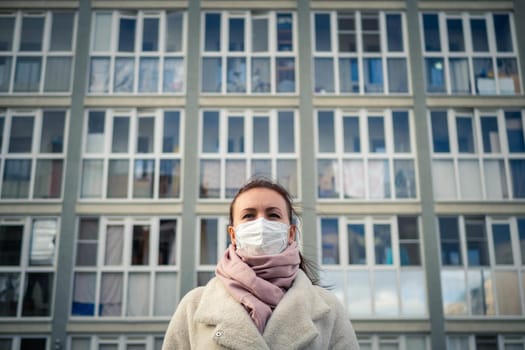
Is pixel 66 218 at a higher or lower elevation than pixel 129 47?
lower

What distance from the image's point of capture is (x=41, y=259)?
51.1 ft

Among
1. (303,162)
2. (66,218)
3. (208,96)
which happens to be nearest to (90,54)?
(208,96)

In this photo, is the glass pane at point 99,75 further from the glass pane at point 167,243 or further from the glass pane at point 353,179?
the glass pane at point 353,179

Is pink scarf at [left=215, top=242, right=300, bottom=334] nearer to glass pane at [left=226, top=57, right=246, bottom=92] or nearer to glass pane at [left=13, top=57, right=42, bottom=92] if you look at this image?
glass pane at [left=226, top=57, right=246, bottom=92]

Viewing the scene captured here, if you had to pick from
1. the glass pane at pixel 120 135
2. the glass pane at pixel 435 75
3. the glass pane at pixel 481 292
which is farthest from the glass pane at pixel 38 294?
the glass pane at pixel 435 75

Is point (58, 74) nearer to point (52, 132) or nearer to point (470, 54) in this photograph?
point (52, 132)

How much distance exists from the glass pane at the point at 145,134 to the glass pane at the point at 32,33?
13.5 ft

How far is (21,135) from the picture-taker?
16516mm

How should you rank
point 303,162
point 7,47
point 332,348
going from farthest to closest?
point 7,47 → point 303,162 → point 332,348

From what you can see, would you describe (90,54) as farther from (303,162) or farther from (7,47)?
(303,162)

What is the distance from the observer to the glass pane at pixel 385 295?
599 inches

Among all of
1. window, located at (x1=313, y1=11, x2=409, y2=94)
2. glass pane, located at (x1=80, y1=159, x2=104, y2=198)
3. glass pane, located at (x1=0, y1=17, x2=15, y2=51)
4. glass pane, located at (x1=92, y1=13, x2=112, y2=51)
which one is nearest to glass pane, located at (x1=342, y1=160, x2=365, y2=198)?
window, located at (x1=313, y1=11, x2=409, y2=94)

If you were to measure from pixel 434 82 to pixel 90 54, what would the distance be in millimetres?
10609

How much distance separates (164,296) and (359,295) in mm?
5426
